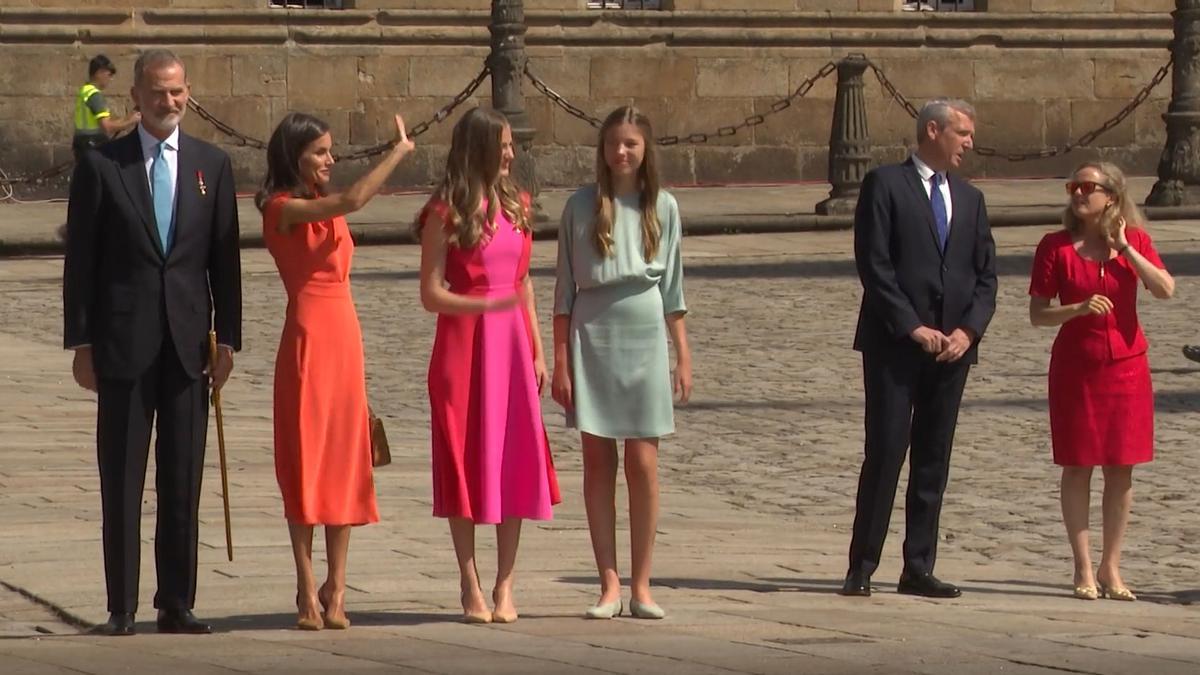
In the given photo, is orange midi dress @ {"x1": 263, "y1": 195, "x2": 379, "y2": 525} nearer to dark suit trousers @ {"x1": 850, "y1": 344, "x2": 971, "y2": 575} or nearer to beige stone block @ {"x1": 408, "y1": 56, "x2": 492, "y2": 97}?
dark suit trousers @ {"x1": 850, "y1": 344, "x2": 971, "y2": 575}

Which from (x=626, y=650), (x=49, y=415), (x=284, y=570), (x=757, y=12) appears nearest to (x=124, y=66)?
(x=757, y=12)

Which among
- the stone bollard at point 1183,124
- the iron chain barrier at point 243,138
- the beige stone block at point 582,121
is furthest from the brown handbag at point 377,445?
the beige stone block at point 582,121

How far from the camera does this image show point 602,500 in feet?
27.6

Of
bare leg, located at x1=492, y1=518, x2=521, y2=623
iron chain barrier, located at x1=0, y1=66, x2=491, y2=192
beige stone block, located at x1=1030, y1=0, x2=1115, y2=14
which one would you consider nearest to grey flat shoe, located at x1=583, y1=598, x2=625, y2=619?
bare leg, located at x1=492, y1=518, x2=521, y2=623

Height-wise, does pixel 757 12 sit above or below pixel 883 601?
above

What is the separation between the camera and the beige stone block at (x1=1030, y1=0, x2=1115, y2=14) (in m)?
30.5

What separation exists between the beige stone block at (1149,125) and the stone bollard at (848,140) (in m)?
6.67

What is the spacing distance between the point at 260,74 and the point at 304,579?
66.1 ft

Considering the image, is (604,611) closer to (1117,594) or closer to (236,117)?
(1117,594)

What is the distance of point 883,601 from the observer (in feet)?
29.0

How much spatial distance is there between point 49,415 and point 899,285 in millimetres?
5574

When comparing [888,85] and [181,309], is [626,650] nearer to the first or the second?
[181,309]

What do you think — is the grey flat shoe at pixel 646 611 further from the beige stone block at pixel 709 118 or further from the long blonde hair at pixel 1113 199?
the beige stone block at pixel 709 118

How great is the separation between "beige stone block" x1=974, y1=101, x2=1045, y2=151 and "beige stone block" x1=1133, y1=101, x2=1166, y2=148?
106 centimetres
